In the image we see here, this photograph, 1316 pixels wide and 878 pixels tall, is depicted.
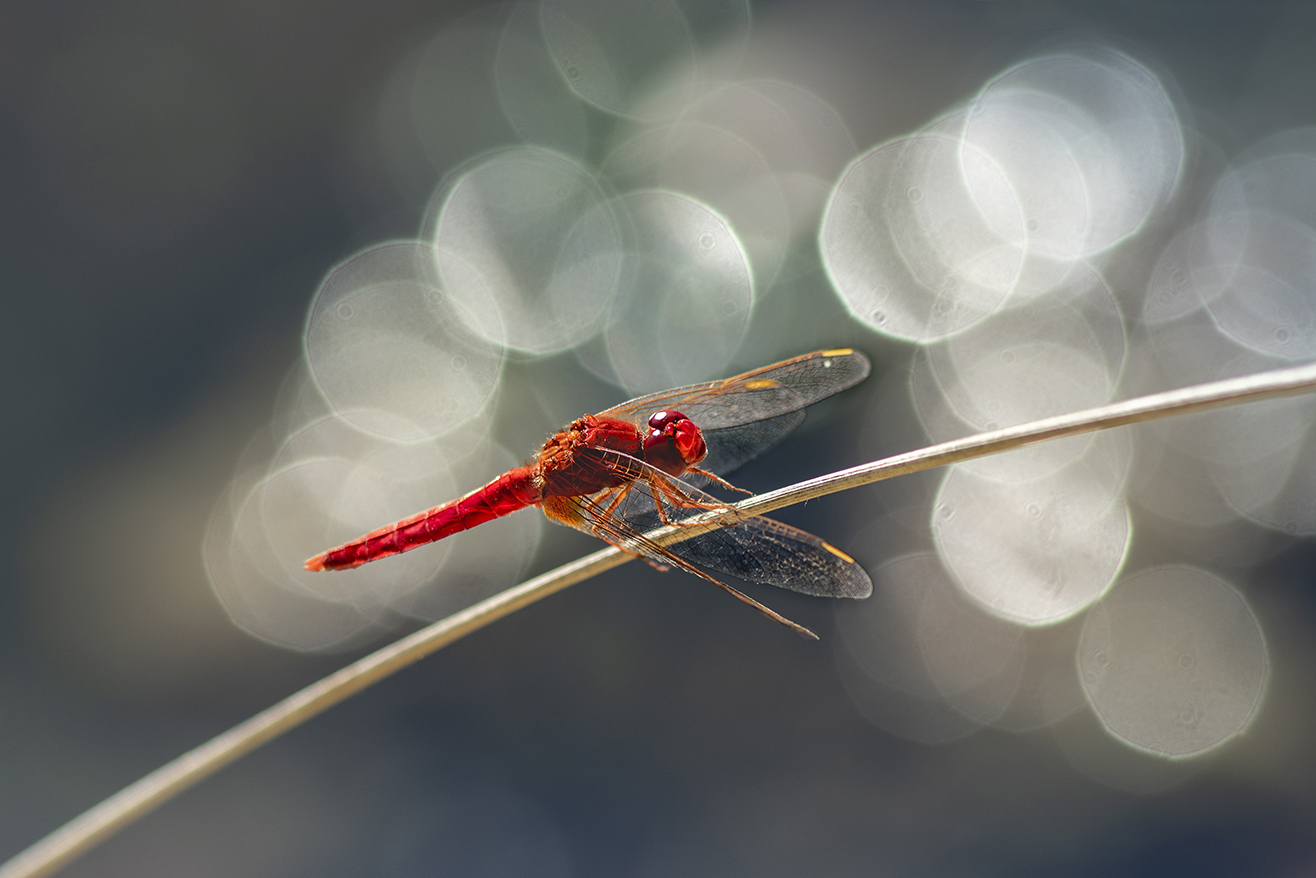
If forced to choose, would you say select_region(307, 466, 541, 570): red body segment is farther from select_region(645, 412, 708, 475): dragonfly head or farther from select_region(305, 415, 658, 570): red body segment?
select_region(645, 412, 708, 475): dragonfly head

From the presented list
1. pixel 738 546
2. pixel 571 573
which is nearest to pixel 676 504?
pixel 738 546

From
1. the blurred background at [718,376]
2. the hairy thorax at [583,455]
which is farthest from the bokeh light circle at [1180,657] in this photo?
the hairy thorax at [583,455]

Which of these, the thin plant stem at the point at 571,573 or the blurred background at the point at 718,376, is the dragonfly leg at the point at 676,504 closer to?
the thin plant stem at the point at 571,573

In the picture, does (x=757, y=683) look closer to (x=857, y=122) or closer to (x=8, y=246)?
(x=857, y=122)

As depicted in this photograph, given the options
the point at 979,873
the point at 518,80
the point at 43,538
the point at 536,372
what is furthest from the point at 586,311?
the point at 979,873

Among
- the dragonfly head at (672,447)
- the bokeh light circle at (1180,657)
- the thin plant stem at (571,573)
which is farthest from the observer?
the bokeh light circle at (1180,657)

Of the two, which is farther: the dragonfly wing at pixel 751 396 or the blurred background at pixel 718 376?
the blurred background at pixel 718 376
